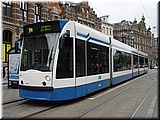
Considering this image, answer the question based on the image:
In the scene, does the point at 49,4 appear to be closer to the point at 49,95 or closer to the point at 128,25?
the point at 49,95

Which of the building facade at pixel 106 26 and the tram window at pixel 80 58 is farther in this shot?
the building facade at pixel 106 26

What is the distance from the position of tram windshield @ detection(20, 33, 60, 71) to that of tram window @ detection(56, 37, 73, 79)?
1.01 ft

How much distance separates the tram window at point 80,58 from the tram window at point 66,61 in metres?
0.41

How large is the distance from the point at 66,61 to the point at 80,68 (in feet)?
3.12

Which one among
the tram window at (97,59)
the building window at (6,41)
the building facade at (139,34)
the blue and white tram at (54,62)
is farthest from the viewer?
the building facade at (139,34)

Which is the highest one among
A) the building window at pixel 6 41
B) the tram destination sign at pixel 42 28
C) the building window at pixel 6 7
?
the building window at pixel 6 7

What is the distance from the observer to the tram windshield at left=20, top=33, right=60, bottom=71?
22.5ft

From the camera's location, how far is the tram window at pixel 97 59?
8812mm

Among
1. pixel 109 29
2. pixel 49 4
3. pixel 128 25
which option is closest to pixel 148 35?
pixel 128 25

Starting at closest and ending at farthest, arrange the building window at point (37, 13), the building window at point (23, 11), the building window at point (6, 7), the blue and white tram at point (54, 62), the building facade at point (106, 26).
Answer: the blue and white tram at point (54, 62)
the building window at point (6, 7)
the building window at point (23, 11)
the building window at point (37, 13)
the building facade at point (106, 26)

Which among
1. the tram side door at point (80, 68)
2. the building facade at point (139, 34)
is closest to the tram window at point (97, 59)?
the tram side door at point (80, 68)

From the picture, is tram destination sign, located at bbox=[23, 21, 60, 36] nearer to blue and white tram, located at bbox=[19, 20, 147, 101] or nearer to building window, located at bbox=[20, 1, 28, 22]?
blue and white tram, located at bbox=[19, 20, 147, 101]

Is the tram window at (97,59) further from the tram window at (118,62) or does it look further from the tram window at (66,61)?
the tram window at (118,62)

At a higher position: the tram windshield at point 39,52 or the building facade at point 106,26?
the building facade at point 106,26
